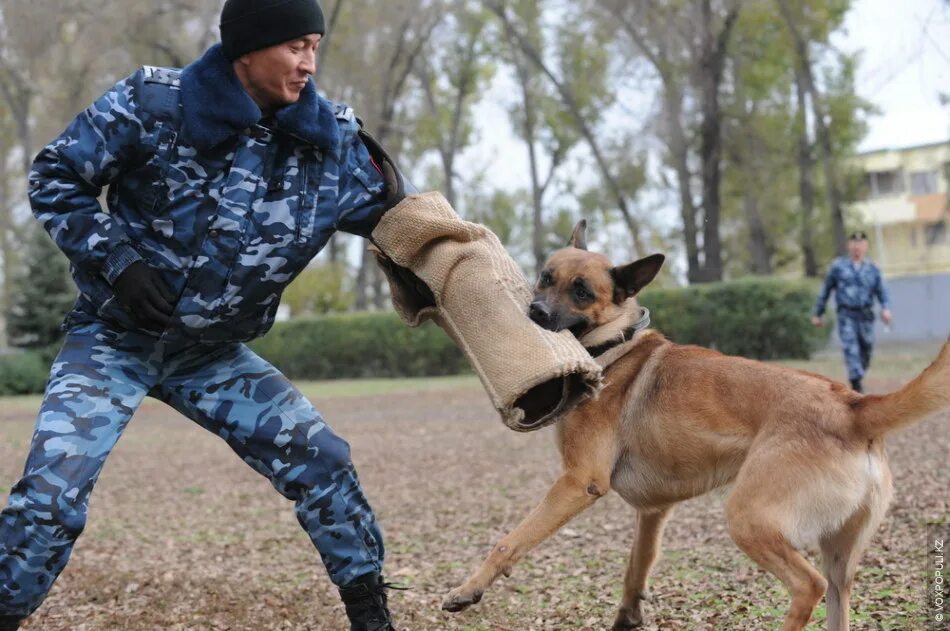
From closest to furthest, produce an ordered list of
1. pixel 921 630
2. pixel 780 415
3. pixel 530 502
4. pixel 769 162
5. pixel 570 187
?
Answer: pixel 780 415 → pixel 921 630 → pixel 530 502 → pixel 769 162 → pixel 570 187

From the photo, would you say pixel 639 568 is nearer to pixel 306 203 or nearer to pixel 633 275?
pixel 633 275

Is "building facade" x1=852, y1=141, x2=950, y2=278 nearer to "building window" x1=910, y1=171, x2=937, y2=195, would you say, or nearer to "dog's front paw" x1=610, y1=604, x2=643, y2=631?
"building window" x1=910, y1=171, x2=937, y2=195

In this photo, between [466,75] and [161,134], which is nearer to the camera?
[161,134]

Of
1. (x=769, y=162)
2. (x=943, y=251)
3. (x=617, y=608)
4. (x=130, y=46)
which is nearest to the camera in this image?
(x=617, y=608)

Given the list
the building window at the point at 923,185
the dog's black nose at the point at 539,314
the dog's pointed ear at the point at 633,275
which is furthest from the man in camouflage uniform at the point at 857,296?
the building window at the point at 923,185

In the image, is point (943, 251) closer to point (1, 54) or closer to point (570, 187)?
point (570, 187)

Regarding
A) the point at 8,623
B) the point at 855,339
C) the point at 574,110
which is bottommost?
the point at 855,339

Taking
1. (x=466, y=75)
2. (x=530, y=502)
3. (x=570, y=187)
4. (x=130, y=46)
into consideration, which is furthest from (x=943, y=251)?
(x=530, y=502)

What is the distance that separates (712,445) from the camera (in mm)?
4398

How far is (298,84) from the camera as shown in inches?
157

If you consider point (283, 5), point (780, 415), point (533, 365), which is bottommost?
point (780, 415)

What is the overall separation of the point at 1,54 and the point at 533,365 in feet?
124

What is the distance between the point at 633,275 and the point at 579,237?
2.16 ft

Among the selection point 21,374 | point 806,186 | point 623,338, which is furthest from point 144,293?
point 806,186
